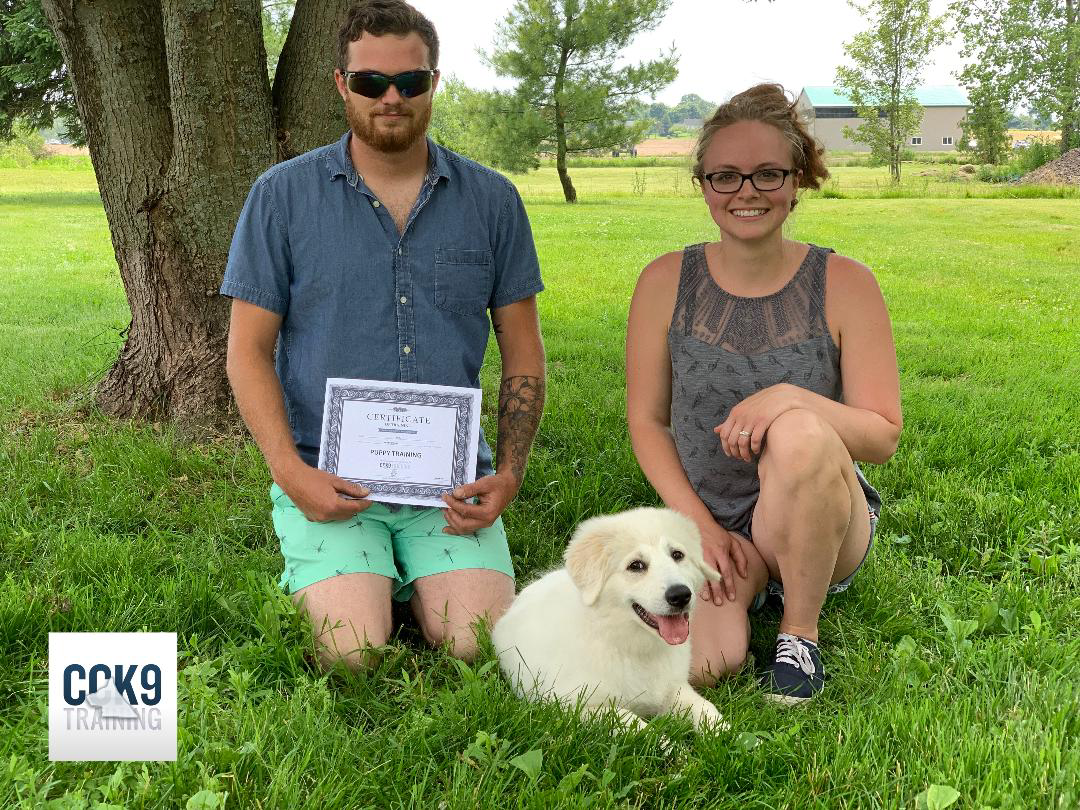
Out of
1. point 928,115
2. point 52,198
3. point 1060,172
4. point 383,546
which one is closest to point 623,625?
point 383,546

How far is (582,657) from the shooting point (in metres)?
2.60

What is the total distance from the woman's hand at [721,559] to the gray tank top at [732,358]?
0.50ft

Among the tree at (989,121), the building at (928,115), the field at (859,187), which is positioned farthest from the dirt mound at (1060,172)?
the building at (928,115)

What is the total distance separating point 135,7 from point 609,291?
21.3 ft

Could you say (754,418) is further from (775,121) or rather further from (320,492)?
(320,492)

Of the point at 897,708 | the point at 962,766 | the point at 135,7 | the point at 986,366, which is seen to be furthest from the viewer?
the point at 986,366

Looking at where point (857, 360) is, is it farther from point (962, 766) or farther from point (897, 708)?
point (962, 766)

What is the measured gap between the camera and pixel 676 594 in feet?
7.80

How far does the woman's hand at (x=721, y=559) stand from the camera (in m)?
2.92

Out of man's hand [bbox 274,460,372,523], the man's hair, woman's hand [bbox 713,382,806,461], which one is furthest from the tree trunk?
woman's hand [bbox 713,382,806,461]

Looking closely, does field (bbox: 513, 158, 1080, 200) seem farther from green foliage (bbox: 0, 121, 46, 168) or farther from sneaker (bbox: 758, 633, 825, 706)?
green foliage (bbox: 0, 121, 46, 168)

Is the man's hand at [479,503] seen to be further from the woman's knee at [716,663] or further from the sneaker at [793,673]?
the sneaker at [793,673]

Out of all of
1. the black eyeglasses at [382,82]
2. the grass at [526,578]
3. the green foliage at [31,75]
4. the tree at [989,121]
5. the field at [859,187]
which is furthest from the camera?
the tree at [989,121]

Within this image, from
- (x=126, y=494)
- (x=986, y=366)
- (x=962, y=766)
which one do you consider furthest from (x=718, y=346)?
(x=986, y=366)
